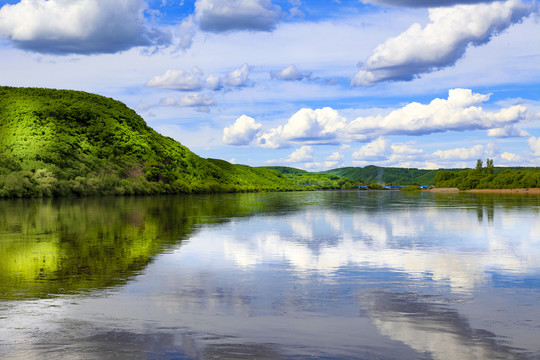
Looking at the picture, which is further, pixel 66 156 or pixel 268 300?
pixel 66 156

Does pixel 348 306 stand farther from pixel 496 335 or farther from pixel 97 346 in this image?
pixel 97 346

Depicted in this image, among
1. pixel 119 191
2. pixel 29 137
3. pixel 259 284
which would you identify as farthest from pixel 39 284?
pixel 29 137

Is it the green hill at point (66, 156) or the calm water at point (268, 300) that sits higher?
the green hill at point (66, 156)

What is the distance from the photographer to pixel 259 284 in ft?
52.2

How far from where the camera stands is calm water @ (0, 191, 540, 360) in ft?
A: 31.8

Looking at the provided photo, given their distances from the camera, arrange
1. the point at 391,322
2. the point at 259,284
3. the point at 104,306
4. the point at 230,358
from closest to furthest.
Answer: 1. the point at 230,358
2. the point at 391,322
3. the point at 104,306
4. the point at 259,284

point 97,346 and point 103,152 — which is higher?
point 103,152

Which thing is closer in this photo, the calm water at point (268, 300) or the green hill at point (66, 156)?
the calm water at point (268, 300)

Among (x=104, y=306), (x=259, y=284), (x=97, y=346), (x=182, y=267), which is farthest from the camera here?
(x=182, y=267)

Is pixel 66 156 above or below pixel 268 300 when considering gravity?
above

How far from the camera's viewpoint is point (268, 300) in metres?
13.7

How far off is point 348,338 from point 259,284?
604 centimetres

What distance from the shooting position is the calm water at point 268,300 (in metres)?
9.69

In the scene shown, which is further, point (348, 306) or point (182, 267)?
point (182, 267)
